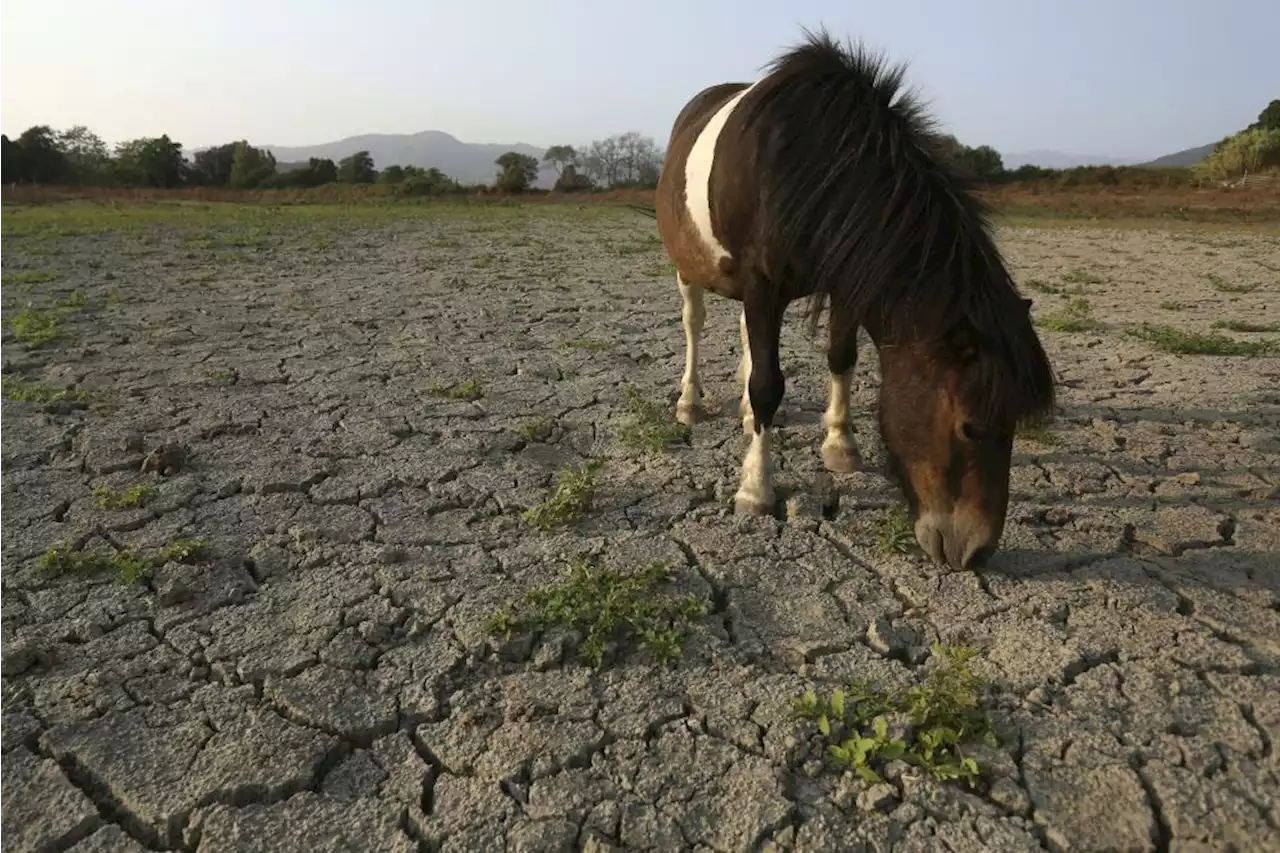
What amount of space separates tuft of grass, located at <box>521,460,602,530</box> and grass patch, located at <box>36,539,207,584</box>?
120 cm

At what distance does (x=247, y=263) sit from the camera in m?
10.1

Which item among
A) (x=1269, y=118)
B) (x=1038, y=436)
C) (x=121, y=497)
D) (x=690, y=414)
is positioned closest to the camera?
(x=121, y=497)

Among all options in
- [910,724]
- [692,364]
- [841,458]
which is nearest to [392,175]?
[692,364]

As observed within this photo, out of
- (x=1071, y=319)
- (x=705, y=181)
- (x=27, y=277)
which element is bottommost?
(x=1071, y=319)

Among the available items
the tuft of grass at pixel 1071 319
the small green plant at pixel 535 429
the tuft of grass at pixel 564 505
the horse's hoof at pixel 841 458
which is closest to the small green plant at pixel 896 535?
the horse's hoof at pixel 841 458

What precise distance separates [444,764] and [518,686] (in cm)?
31

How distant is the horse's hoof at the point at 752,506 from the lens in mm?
3172

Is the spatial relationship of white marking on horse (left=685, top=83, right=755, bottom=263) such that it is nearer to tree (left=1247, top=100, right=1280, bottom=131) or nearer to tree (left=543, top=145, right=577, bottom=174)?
tree (left=1247, top=100, right=1280, bottom=131)

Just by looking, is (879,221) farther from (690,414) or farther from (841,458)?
(690,414)

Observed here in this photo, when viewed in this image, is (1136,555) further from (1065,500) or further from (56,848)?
(56,848)

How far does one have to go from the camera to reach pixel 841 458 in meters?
3.61

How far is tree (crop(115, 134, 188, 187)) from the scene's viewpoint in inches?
1310

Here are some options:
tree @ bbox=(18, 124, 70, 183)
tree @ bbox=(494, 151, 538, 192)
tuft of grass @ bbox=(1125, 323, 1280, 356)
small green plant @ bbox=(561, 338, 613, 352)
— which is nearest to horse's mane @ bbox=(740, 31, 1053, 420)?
small green plant @ bbox=(561, 338, 613, 352)

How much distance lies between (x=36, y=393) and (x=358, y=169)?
3700 cm
